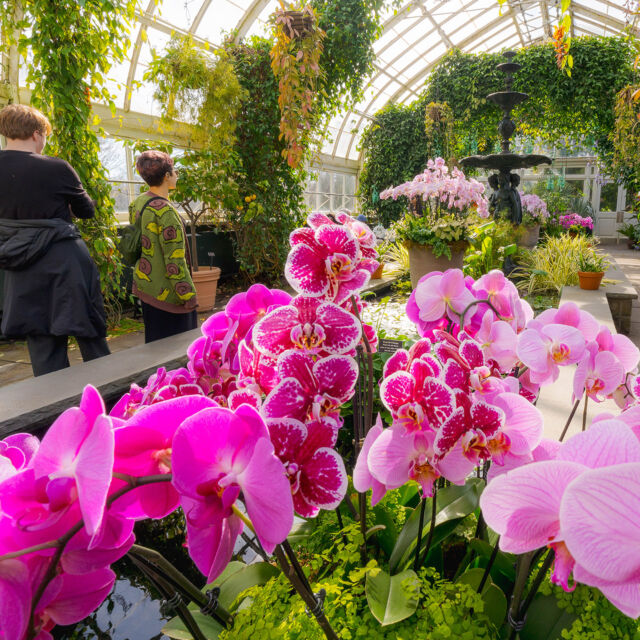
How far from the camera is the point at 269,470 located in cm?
36

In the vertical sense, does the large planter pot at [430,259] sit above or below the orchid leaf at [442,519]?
above

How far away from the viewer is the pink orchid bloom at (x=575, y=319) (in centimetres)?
70

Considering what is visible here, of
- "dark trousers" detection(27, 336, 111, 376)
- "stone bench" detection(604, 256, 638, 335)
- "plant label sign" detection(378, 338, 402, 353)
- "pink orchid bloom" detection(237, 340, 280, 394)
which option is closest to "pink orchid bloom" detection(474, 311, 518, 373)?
"pink orchid bloom" detection(237, 340, 280, 394)

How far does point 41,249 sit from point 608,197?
63.3 ft

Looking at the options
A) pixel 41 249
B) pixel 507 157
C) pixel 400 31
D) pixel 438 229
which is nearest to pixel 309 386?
pixel 41 249

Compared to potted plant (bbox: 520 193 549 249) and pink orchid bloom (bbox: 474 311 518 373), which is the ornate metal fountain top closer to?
potted plant (bbox: 520 193 549 249)

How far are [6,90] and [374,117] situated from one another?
980 cm

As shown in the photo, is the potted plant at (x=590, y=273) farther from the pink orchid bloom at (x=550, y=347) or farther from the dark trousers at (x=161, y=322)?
the pink orchid bloom at (x=550, y=347)

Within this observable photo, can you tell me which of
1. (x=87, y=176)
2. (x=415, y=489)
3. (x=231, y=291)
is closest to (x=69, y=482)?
(x=415, y=489)

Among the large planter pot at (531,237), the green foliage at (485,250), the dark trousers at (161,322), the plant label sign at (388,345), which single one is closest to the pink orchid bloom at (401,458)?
the plant label sign at (388,345)

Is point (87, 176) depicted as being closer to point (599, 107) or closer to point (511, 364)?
point (511, 364)

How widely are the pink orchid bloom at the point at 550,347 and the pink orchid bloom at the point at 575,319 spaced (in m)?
0.07

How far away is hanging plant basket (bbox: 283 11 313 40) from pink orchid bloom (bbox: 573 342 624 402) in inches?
170

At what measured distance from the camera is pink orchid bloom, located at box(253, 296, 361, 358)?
0.58 m
